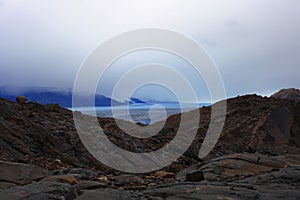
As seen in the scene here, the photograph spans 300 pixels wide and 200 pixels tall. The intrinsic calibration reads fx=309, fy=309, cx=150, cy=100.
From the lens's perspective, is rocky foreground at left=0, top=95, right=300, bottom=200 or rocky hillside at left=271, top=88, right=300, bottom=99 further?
rocky hillside at left=271, top=88, right=300, bottom=99

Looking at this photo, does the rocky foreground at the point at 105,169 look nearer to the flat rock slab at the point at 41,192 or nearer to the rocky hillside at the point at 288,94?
the flat rock slab at the point at 41,192

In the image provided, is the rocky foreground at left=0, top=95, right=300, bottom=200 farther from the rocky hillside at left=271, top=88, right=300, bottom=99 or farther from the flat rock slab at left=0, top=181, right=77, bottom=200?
the rocky hillside at left=271, top=88, right=300, bottom=99

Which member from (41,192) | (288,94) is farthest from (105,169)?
(288,94)

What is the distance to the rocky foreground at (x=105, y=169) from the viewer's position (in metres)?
5.58

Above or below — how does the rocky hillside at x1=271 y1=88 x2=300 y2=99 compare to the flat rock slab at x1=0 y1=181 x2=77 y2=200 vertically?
above

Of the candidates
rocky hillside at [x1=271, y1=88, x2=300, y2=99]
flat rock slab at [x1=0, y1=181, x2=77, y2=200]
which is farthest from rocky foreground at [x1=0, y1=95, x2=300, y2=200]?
rocky hillside at [x1=271, y1=88, x2=300, y2=99]

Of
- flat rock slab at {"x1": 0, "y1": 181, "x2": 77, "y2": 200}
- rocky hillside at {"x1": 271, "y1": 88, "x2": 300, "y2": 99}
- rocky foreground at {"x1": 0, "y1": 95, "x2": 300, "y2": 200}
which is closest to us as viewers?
flat rock slab at {"x1": 0, "y1": 181, "x2": 77, "y2": 200}

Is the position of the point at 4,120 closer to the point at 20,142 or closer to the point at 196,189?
the point at 20,142

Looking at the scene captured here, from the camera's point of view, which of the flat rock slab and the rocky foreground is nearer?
the flat rock slab

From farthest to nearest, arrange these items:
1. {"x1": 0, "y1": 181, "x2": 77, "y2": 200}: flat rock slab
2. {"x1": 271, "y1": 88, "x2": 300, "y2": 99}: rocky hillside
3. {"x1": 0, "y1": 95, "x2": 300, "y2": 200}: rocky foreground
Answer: {"x1": 271, "y1": 88, "x2": 300, "y2": 99}: rocky hillside, {"x1": 0, "y1": 95, "x2": 300, "y2": 200}: rocky foreground, {"x1": 0, "y1": 181, "x2": 77, "y2": 200}: flat rock slab

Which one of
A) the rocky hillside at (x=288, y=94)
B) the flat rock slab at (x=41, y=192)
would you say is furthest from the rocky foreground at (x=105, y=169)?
the rocky hillside at (x=288, y=94)

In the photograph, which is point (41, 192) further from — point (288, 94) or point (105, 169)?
point (288, 94)

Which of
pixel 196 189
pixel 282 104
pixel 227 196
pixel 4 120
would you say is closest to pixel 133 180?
pixel 196 189

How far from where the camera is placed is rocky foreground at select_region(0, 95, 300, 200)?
558 centimetres
